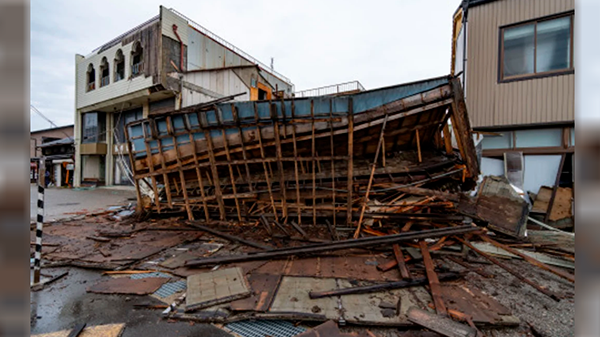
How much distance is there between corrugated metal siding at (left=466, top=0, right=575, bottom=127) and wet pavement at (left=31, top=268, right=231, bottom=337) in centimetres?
1097

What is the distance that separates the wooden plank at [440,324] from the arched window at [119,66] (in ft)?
73.2

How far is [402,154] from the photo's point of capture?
7.35m

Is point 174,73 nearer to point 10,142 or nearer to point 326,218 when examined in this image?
point 326,218

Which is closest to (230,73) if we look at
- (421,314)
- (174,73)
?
(174,73)

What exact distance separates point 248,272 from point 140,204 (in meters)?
6.03

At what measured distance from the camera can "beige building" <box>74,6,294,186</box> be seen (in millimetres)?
15023

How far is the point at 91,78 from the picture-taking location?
65.7 feet

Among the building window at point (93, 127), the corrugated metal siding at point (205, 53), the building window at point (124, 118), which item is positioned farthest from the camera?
the building window at point (93, 127)

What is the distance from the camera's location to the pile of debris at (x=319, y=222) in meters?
3.45

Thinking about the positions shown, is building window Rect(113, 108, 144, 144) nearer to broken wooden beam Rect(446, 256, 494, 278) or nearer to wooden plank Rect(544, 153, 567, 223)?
broken wooden beam Rect(446, 256, 494, 278)

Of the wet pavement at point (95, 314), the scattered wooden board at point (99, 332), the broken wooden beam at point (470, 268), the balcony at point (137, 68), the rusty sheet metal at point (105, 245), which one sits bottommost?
the wet pavement at point (95, 314)

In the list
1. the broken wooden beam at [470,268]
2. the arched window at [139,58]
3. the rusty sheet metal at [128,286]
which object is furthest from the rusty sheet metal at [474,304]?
the arched window at [139,58]

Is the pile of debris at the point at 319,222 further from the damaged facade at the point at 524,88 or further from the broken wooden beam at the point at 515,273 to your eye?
the damaged facade at the point at 524,88

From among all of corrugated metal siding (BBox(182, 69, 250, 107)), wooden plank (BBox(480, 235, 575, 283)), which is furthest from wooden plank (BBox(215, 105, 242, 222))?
corrugated metal siding (BBox(182, 69, 250, 107))
